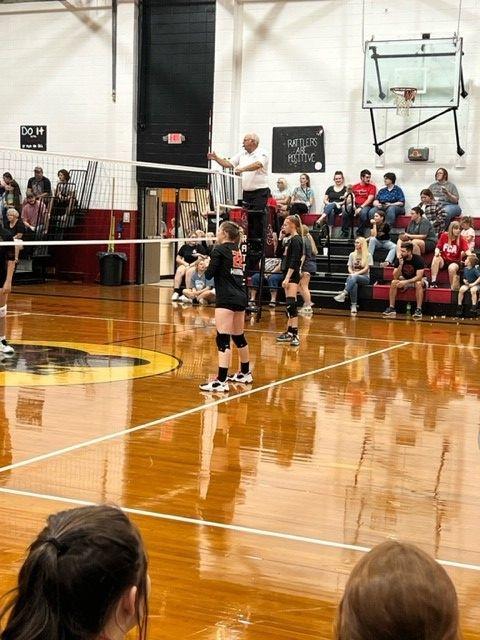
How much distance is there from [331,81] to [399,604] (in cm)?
1784

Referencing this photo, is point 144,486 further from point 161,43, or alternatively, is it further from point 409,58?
point 161,43

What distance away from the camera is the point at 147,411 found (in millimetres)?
7602

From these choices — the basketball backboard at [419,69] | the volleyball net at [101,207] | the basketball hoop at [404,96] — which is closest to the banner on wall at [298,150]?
Result: the volleyball net at [101,207]

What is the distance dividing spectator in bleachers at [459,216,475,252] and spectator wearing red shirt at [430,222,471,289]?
0.06 metres

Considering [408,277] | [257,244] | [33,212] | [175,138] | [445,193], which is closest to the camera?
[257,244]

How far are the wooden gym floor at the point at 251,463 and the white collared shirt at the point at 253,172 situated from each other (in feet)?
9.13

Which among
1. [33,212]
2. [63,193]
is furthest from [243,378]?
[63,193]

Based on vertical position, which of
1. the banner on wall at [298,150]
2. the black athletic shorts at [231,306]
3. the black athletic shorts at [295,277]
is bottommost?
the black athletic shorts at [231,306]

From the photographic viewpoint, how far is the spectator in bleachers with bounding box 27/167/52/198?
63.5ft

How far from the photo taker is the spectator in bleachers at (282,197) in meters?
17.5

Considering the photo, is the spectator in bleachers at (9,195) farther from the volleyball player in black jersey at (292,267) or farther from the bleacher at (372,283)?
the volleyball player in black jersey at (292,267)

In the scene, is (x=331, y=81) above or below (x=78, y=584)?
above

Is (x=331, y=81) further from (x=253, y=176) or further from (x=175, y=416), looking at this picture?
(x=175, y=416)

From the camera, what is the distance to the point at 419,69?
16844 millimetres
